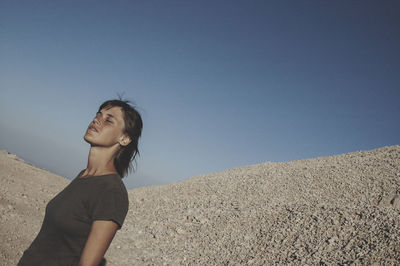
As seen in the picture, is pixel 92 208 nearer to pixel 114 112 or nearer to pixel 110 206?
pixel 110 206

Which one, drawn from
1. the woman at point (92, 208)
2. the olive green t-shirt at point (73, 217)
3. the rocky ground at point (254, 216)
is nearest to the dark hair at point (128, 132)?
the woman at point (92, 208)

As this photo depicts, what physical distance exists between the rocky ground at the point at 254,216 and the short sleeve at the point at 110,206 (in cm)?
701

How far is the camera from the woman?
1.98 meters

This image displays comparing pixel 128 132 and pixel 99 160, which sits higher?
pixel 128 132

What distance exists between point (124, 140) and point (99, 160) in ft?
1.04

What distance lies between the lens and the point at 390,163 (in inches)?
589

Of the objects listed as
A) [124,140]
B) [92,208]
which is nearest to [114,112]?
[124,140]

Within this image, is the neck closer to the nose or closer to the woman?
the woman

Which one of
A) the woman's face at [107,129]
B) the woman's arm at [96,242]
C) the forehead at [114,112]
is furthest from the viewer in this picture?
the forehead at [114,112]

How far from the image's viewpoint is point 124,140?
271 cm

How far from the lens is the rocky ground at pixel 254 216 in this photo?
7944 millimetres

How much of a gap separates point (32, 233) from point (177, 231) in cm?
516

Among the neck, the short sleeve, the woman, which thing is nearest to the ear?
the woman

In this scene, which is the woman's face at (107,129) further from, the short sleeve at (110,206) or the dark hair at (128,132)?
the short sleeve at (110,206)
